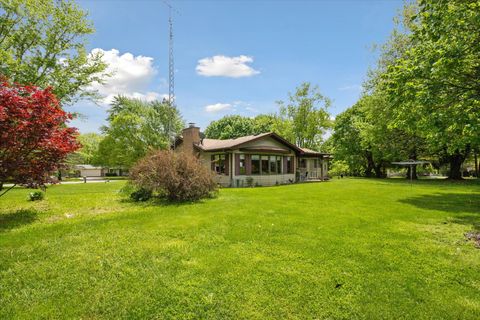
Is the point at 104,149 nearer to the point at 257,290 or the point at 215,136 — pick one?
the point at 215,136

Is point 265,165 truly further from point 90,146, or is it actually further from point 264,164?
point 90,146

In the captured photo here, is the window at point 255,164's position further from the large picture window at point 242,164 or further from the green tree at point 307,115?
the green tree at point 307,115

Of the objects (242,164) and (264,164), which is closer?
(242,164)

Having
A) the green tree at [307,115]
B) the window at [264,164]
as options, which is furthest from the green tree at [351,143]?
the window at [264,164]

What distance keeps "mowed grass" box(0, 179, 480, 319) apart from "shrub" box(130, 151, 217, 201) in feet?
9.51

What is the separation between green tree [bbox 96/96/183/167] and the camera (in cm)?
3744

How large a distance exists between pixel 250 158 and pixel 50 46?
50.1 ft

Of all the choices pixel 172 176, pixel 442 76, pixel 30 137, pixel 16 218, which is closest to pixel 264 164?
pixel 172 176

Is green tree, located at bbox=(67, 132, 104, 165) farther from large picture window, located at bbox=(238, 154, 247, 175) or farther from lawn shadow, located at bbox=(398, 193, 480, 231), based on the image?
lawn shadow, located at bbox=(398, 193, 480, 231)

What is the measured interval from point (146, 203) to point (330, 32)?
12.8m

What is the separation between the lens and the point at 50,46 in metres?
16.3

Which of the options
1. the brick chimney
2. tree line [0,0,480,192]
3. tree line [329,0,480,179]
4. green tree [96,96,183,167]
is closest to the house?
the brick chimney

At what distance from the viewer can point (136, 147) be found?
124ft

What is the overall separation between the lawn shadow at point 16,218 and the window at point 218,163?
1271 cm
